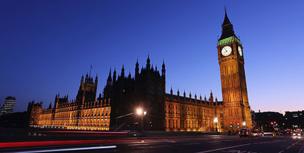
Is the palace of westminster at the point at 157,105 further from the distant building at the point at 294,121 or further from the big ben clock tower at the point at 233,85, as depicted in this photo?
the distant building at the point at 294,121

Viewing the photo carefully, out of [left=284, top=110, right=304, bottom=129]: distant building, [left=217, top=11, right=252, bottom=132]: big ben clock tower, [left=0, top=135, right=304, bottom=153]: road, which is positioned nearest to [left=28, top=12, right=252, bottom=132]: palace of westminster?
[left=217, top=11, right=252, bottom=132]: big ben clock tower

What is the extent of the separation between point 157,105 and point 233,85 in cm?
3936

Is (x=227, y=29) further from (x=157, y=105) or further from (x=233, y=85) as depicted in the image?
(x=157, y=105)

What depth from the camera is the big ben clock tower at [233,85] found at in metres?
87.1

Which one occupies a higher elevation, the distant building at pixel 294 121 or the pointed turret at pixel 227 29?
the pointed turret at pixel 227 29

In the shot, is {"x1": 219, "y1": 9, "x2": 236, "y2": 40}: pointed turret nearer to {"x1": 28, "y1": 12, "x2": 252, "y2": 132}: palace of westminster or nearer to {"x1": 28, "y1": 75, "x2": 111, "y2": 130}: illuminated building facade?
{"x1": 28, "y1": 12, "x2": 252, "y2": 132}: palace of westminster

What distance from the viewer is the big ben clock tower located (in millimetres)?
87125

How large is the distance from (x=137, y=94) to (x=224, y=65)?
4677 cm

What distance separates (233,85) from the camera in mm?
91750

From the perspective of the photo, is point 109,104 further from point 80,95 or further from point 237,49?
point 237,49

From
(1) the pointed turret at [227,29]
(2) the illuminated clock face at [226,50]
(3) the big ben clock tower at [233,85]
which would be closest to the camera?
(3) the big ben clock tower at [233,85]

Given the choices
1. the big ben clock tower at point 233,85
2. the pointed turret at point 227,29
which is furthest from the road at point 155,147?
the pointed turret at point 227,29

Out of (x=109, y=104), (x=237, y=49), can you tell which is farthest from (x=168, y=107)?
(x=237, y=49)

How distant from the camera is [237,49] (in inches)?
3752
